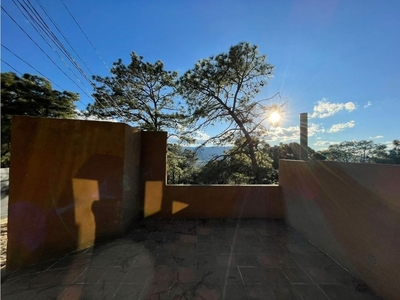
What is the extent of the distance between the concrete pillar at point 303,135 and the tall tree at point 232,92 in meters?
5.85

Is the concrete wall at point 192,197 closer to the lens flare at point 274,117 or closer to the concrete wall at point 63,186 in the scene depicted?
the concrete wall at point 63,186

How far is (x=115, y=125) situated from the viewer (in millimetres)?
2934

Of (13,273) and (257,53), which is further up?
(257,53)

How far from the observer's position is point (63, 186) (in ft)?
8.34

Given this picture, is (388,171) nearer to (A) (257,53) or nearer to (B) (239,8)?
(B) (239,8)

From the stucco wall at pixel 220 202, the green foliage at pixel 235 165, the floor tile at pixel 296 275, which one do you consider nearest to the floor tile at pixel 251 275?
the floor tile at pixel 296 275

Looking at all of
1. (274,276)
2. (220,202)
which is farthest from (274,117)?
(274,276)

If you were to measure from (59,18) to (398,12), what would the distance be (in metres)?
7.03

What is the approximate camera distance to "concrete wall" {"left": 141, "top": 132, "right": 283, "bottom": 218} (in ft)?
12.8

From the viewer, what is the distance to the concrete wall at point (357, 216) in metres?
1.68

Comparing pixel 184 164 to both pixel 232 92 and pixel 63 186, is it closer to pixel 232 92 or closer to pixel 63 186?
pixel 232 92

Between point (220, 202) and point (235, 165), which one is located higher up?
point (235, 165)

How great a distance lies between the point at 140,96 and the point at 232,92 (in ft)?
19.0

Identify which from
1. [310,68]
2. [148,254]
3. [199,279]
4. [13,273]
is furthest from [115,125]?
[310,68]
